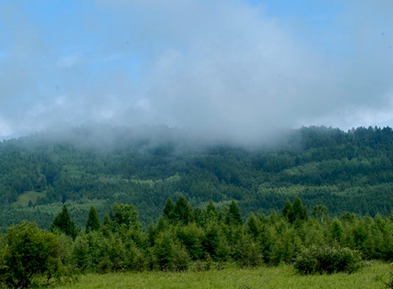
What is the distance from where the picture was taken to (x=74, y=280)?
→ 4544 cm

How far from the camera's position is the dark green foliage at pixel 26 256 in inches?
1558

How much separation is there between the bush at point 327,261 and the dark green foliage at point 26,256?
2516 centimetres

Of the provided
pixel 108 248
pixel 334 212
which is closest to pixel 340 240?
pixel 108 248

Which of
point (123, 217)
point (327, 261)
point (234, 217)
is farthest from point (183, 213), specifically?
point (327, 261)

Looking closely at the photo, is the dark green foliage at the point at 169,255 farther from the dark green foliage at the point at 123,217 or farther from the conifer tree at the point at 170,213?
the dark green foliage at the point at 123,217

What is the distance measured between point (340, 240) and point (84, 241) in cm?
3896

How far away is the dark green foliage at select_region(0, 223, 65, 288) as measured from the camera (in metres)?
39.6

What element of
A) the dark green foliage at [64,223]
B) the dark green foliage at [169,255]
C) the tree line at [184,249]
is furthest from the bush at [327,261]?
the dark green foliage at [64,223]

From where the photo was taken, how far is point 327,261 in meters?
45.1

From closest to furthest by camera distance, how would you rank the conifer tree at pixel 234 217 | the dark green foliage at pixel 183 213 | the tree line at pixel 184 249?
the tree line at pixel 184 249 < the dark green foliage at pixel 183 213 < the conifer tree at pixel 234 217

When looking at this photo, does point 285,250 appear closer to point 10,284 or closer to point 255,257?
point 255,257

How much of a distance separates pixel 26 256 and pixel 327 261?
1188 inches

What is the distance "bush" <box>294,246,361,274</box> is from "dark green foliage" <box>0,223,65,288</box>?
2516 centimetres

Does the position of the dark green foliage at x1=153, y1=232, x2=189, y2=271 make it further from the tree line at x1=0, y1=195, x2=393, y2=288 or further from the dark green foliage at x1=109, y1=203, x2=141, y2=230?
the dark green foliage at x1=109, y1=203, x2=141, y2=230
